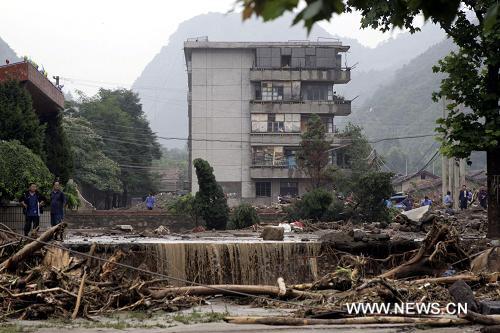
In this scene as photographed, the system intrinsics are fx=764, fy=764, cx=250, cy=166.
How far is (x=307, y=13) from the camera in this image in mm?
2961

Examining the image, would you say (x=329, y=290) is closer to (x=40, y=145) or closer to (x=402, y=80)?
(x=40, y=145)

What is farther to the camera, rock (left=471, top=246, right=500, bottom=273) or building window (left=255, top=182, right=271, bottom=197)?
building window (left=255, top=182, right=271, bottom=197)

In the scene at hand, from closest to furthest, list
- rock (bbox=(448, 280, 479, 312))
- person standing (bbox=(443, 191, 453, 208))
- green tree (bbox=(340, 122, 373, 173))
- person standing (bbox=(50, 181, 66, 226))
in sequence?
rock (bbox=(448, 280, 479, 312)) → person standing (bbox=(50, 181, 66, 226)) → person standing (bbox=(443, 191, 453, 208)) → green tree (bbox=(340, 122, 373, 173))

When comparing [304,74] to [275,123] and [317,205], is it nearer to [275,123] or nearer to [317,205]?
[275,123]

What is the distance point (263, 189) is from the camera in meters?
63.2

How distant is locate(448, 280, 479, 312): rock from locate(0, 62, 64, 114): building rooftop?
17261 millimetres

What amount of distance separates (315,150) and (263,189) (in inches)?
511

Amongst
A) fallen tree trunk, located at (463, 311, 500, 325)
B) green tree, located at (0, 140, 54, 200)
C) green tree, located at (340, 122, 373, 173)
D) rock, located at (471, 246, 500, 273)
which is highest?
green tree, located at (340, 122, 373, 173)

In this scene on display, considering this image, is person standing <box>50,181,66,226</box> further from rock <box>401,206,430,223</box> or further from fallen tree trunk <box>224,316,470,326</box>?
rock <box>401,206,430,223</box>

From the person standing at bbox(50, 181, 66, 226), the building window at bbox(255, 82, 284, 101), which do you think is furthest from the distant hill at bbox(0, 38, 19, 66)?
the person standing at bbox(50, 181, 66, 226)

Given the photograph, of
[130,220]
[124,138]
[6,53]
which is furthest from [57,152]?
[6,53]

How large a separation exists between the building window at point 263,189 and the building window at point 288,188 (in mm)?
1192

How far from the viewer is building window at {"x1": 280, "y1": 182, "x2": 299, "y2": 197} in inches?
2448

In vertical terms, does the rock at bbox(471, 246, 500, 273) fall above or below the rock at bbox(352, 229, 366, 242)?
below
